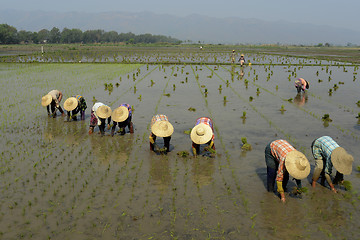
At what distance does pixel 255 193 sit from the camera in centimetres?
689

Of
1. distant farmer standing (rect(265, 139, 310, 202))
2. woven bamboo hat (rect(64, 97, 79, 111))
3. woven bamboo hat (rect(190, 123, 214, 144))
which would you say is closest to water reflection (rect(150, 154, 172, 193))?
woven bamboo hat (rect(190, 123, 214, 144))

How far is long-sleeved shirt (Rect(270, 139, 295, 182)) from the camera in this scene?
6059 millimetres

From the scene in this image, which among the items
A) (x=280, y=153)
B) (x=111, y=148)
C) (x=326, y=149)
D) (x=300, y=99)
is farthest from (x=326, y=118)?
(x=111, y=148)

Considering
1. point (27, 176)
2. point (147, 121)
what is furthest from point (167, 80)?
point (27, 176)

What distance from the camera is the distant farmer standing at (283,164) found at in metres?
5.79

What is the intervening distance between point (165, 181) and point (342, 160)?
3.88 metres

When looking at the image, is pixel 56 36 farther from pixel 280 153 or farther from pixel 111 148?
pixel 280 153

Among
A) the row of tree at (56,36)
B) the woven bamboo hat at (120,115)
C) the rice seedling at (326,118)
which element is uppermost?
the row of tree at (56,36)

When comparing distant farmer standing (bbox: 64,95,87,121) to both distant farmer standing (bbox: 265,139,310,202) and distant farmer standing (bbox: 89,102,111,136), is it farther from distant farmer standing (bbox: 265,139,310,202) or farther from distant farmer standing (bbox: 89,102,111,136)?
distant farmer standing (bbox: 265,139,310,202)

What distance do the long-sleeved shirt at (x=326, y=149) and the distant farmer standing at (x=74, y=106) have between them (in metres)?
8.23

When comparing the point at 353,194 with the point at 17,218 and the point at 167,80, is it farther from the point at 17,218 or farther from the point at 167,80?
the point at 167,80

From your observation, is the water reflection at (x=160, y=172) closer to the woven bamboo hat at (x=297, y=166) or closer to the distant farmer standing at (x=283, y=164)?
the distant farmer standing at (x=283, y=164)

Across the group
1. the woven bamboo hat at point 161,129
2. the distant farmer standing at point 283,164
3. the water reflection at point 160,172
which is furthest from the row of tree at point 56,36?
the distant farmer standing at point 283,164

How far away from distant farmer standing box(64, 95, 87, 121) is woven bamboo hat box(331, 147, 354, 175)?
8644 mm
